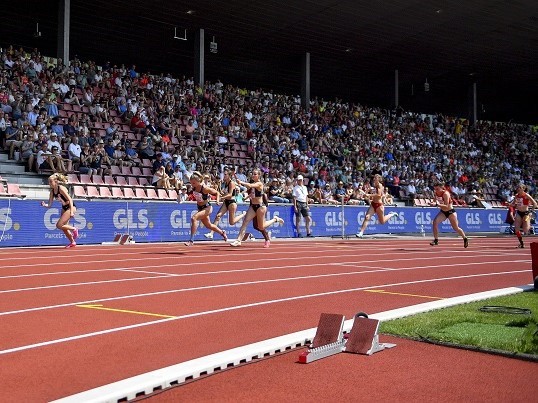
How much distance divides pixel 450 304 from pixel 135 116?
20.8 meters

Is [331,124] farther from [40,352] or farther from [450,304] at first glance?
[40,352]

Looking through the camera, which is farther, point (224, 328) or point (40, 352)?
point (224, 328)

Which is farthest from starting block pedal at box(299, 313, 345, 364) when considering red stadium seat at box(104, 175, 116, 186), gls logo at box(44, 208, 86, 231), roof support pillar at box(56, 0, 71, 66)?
roof support pillar at box(56, 0, 71, 66)

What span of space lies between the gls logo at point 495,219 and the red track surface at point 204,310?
65.0ft

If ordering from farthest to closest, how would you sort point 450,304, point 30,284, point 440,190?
point 440,190 < point 30,284 < point 450,304

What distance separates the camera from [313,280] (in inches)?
412

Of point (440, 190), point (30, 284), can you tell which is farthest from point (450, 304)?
point (440, 190)

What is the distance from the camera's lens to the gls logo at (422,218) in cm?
3056

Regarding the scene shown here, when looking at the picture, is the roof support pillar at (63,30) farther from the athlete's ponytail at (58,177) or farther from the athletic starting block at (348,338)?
the athletic starting block at (348,338)

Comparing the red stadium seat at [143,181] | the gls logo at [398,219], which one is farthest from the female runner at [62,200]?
the gls logo at [398,219]

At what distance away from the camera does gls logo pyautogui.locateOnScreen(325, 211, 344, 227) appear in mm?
26297

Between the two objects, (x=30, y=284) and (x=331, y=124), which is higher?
(x=331, y=124)

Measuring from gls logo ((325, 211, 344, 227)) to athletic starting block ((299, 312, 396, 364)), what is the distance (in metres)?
20.9

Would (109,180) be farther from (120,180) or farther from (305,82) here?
(305,82)
